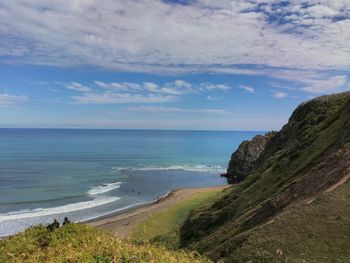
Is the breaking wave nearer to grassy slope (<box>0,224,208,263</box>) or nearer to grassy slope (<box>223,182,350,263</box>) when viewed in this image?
grassy slope (<box>223,182,350,263</box>)

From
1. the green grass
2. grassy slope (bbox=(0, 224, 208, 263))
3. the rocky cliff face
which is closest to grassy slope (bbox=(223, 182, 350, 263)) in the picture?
grassy slope (bbox=(0, 224, 208, 263))

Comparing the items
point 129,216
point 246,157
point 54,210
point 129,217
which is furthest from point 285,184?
point 246,157

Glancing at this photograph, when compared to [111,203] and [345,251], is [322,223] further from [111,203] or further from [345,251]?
[111,203]

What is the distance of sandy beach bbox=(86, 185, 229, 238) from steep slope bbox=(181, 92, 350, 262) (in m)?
16.1

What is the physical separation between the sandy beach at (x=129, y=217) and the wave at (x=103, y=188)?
13.5 meters

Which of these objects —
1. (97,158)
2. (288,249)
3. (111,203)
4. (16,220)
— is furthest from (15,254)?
(97,158)

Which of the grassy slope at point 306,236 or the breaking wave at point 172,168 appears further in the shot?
the breaking wave at point 172,168

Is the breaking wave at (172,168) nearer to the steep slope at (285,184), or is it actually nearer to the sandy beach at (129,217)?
the sandy beach at (129,217)

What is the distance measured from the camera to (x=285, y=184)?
29047 mm

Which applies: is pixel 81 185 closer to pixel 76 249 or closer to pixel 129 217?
pixel 129 217

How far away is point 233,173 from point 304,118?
6597cm

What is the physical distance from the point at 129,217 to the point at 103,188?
2764 centimetres

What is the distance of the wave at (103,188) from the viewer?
8293 centimetres

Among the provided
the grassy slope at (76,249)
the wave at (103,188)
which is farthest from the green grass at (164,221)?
the grassy slope at (76,249)
